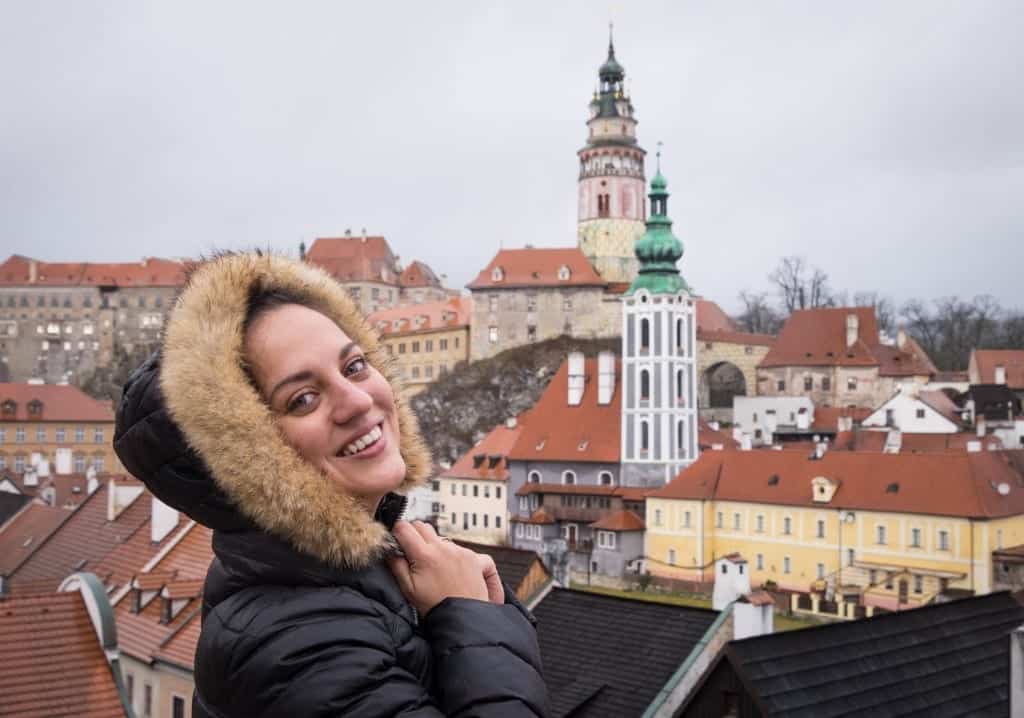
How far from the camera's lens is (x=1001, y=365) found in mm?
52938

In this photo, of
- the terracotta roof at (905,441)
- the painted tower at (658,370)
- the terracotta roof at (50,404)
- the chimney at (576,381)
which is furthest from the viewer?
the terracotta roof at (50,404)

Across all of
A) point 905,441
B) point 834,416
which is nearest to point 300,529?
point 905,441

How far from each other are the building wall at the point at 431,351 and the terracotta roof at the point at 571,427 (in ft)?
61.7

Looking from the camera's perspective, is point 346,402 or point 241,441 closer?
point 241,441

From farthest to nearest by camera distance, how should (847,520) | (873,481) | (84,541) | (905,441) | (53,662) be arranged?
1. (905,441)
2. (873,481)
3. (847,520)
4. (84,541)
5. (53,662)

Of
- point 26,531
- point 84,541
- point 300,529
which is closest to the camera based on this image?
point 300,529

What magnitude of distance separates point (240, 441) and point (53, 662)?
783cm

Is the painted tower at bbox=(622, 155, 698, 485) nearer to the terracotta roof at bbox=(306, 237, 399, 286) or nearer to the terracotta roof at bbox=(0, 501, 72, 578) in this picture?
the terracotta roof at bbox=(0, 501, 72, 578)

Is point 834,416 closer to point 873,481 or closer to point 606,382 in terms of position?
point 606,382

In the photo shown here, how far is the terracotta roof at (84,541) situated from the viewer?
1681cm

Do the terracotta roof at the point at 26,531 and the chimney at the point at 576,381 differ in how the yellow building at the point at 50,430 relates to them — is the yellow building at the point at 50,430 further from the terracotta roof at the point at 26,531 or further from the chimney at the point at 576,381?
the terracotta roof at the point at 26,531

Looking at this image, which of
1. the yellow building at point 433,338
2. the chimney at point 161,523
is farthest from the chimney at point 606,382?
the chimney at point 161,523

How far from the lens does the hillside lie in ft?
193

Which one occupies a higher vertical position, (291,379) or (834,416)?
(291,379)
